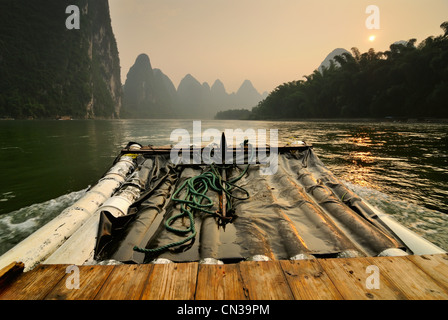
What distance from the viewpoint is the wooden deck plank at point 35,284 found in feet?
4.89

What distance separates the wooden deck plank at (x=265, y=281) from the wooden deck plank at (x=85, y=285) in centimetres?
106

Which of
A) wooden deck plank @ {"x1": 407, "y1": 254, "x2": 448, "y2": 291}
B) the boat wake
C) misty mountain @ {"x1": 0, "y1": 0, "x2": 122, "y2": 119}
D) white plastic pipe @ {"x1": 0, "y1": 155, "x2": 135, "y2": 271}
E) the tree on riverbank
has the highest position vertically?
misty mountain @ {"x1": 0, "y1": 0, "x2": 122, "y2": 119}

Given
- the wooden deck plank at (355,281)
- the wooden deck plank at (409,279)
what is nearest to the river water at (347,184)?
the wooden deck plank at (409,279)

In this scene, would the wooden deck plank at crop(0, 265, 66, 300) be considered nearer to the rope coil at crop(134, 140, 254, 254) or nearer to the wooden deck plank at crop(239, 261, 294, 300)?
the rope coil at crop(134, 140, 254, 254)

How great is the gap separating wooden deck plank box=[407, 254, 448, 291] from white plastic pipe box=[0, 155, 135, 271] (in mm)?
3624

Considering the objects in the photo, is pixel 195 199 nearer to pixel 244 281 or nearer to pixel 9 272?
pixel 244 281

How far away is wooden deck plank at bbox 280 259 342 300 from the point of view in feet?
4.87

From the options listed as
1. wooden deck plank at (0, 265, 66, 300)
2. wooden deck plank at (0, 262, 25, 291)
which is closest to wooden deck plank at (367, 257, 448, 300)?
wooden deck plank at (0, 265, 66, 300)

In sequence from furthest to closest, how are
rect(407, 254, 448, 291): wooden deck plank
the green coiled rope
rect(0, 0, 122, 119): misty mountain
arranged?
1. rect(0, 0, 122, 119): misty mountain
2. the green coiled rope
3. rect(407, 254, 448, 291): wooden deck plank

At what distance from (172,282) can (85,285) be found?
63 cm

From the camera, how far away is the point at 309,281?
1605 mm

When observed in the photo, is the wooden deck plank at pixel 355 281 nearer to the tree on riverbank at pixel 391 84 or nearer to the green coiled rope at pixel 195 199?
the green coiled rope at pixel 195 199
